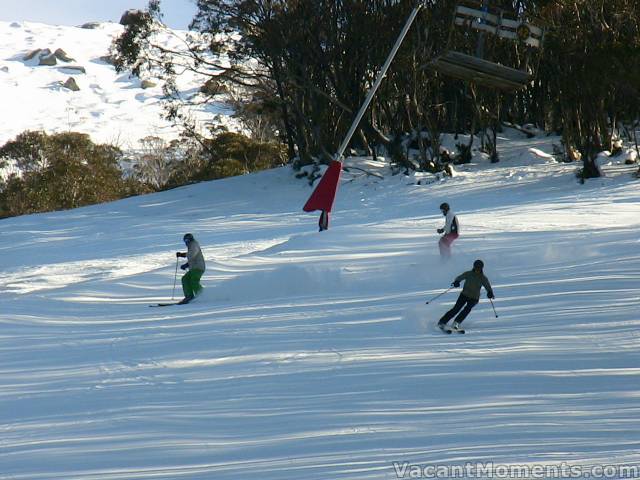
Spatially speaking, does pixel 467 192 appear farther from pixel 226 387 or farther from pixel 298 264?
pixel 226 387

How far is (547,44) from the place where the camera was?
3447cm

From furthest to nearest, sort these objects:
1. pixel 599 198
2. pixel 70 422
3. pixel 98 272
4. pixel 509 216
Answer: pixel 599 198
pixel 509 216
pixel 98 272
pixel 70 422

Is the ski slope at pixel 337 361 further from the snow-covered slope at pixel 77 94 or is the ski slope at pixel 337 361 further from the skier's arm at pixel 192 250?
the snow-covered slope at pixel 77 94

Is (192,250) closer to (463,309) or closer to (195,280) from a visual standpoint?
A: (195,280)

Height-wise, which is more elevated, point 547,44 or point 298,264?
point 547,44

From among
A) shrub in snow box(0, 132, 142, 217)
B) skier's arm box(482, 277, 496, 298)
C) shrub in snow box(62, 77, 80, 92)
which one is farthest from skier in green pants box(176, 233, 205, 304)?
shrub in snow box(62, 77, 80, 92)

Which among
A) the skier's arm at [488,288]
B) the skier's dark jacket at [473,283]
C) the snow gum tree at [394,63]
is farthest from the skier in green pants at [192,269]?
the snow gum tree at [394,63]

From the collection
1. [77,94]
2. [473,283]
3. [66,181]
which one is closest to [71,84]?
[77,94]

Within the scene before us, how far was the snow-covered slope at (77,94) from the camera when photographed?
122 metres

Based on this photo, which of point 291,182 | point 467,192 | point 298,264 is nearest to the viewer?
point 298,264

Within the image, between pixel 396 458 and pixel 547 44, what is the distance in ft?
100

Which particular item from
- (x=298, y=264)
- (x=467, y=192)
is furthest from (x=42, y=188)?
(x=298, y=264)

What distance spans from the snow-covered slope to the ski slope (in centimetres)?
7871

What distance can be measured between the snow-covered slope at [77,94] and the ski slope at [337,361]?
258ft
